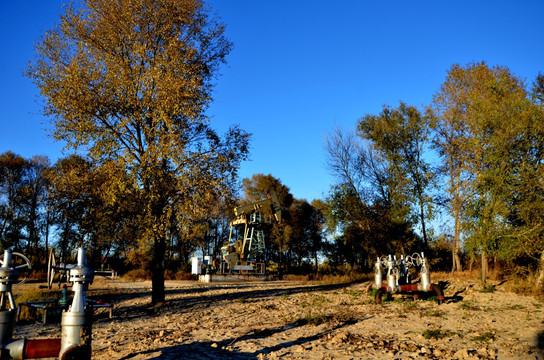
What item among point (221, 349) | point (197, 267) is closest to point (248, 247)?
point (197, 267)

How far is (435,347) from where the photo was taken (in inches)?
279

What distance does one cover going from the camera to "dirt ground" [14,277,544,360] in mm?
6828

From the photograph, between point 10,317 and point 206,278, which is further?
point 206,278

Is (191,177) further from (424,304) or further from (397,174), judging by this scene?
(397,174)

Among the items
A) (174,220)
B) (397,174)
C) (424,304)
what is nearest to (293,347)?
(424,304)

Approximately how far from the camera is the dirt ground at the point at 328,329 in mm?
6828

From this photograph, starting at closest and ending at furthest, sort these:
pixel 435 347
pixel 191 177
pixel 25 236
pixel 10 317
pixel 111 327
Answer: pixel 10 317 → pixel 435 347 → pixel 111 327 → pixel 191 177 → pixel 25 236

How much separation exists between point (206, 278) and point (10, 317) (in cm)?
2702

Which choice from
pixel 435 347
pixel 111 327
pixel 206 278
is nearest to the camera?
pixel 435 347

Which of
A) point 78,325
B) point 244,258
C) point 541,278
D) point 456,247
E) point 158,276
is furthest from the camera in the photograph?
point 244,258

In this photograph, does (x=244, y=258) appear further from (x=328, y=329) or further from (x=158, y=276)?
(x=328, y=329)

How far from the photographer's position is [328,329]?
9133 mm

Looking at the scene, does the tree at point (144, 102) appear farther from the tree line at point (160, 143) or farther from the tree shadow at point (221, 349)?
the tree shadow at point (221, 349)

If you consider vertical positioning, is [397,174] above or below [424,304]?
above
